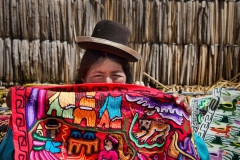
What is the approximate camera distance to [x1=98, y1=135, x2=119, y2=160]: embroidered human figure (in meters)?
1.60

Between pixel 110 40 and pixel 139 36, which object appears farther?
pixel 139 36

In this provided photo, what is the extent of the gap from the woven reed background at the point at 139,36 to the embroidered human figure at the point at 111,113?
143 cm

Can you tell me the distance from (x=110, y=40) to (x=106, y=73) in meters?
0.17

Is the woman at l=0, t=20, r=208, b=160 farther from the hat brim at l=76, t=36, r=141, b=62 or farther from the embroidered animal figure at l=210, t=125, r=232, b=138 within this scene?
the embroidered animal figure at l=210, t=125, r=232, b=138

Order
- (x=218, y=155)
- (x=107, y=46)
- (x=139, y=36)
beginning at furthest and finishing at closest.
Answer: (x=139, y=36), (x=218, y=155), (x=107, y=46)

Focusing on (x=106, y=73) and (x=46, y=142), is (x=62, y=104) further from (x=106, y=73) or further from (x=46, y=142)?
(x=106, y=73)

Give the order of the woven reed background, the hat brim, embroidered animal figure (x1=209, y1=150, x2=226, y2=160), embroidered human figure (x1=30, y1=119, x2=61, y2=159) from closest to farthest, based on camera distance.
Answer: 1. embroidered human figure (x1=30, y1=119, x2=61, y2=159)
2. the hat brim
3. embroidered animal figure (x1=209, y1=150, x2=226, y2=160)
4. the woven reed background

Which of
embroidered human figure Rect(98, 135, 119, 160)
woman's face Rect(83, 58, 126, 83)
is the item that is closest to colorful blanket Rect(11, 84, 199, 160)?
embroidered human figure Rect(98, 135, 119, 160)

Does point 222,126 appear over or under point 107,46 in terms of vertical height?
under

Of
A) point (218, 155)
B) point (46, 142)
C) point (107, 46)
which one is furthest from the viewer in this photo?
point (218, 155)

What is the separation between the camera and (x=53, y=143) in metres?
1.58

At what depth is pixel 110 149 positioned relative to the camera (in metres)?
1.61

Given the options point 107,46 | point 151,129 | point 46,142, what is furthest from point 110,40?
point 46,142

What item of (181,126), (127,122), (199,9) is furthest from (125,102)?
(199,9)
